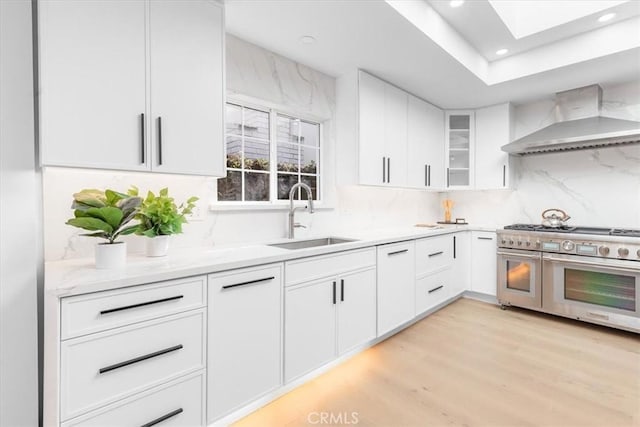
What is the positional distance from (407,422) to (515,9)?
3342mm

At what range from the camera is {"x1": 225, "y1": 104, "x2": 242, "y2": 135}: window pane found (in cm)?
233

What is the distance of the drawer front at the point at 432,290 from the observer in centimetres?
305

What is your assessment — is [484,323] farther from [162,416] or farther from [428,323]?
[162,416]

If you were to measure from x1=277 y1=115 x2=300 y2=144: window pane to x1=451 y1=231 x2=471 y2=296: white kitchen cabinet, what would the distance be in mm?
2218

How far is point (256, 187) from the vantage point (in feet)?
8.27

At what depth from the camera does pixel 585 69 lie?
9.21 feet

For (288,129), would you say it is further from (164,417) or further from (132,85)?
(164,417)

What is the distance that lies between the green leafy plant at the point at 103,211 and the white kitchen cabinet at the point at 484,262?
3695mm

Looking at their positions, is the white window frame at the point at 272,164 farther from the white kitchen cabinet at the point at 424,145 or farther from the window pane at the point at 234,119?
the white kitchen cabinet at the point at 424,145

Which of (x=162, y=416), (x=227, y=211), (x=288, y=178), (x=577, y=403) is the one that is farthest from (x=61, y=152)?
(x=577, y=403)

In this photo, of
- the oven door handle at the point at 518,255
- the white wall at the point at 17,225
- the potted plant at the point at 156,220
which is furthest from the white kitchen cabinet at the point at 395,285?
the white wall at the point at 17,225

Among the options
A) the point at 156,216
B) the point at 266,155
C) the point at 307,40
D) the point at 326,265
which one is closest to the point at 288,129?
the point at 266,155

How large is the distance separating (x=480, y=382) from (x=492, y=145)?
9.45ft

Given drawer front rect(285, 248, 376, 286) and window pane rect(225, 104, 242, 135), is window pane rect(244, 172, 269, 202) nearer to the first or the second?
window pane rect(225, 104, 242, 135)
